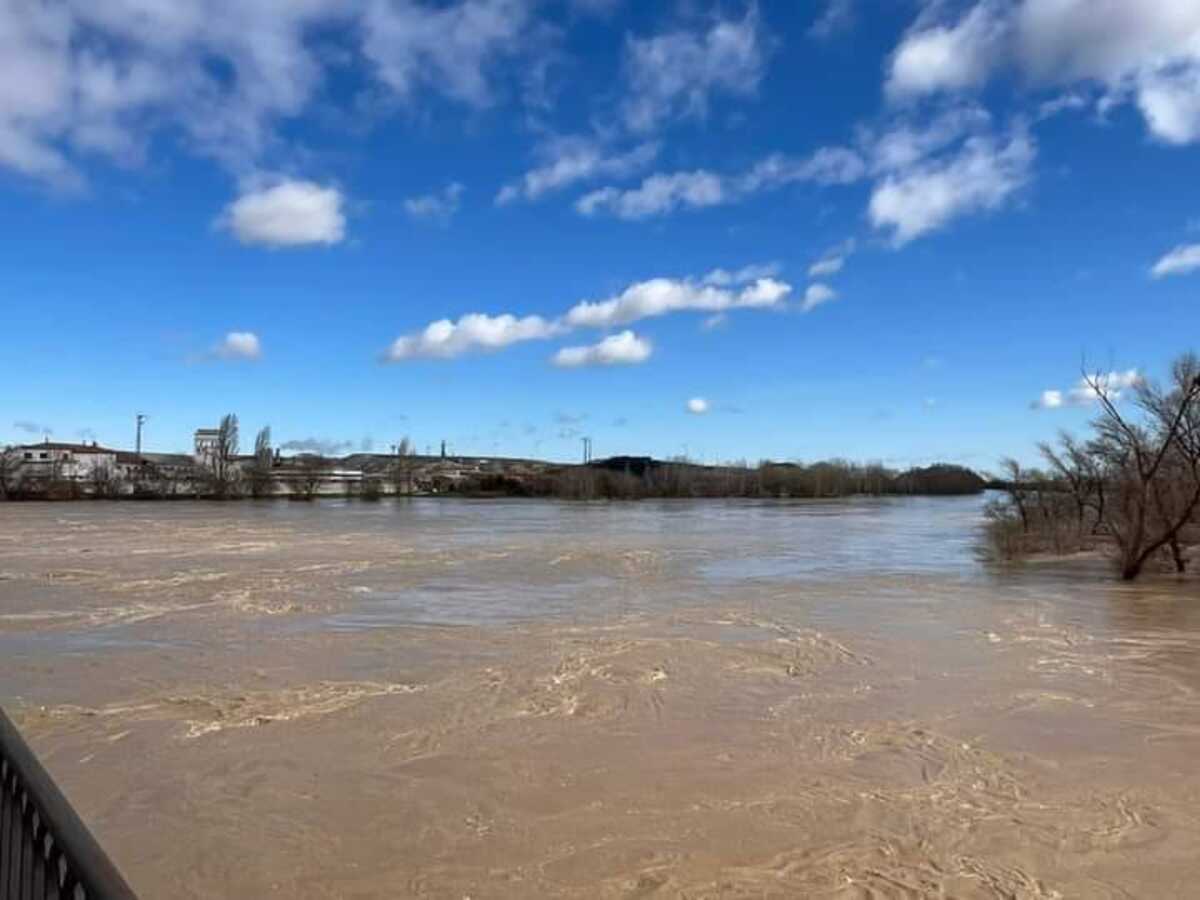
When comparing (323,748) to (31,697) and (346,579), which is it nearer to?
(31,697)

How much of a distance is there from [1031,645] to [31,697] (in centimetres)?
1341

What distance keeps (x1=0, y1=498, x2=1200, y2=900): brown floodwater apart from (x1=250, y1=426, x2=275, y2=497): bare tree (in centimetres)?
8129

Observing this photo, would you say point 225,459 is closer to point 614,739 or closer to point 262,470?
point 262,470

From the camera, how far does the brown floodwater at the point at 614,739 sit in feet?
20.2

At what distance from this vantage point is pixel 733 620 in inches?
671

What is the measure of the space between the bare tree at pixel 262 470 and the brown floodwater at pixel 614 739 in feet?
267

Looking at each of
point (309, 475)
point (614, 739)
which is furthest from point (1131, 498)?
point (309, 475)

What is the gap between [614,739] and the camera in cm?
910

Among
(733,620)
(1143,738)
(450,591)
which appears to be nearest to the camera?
(1143,738)

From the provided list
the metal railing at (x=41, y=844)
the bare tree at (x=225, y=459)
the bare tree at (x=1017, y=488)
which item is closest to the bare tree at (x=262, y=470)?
the bare tree at (x=225, y=459)

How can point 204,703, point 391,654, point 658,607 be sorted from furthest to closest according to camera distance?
point 658,607
point 391,654
point 204,703

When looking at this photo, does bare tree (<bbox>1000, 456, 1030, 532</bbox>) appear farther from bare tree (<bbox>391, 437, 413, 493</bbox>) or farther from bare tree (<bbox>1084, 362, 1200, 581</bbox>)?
bare tree (<bbox>391, 437, 413, 493</bbox>)

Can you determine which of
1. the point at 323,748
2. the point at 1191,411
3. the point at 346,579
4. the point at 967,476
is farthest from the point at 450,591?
the point at 967,476

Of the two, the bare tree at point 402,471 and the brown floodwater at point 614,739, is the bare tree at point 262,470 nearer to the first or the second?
the bare tree at point 402,471
